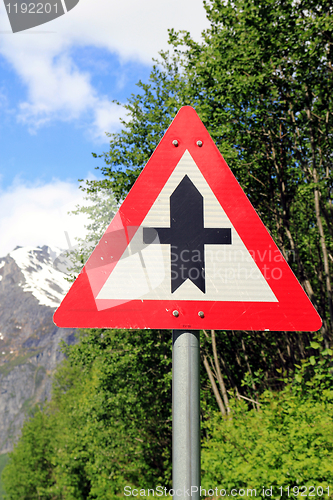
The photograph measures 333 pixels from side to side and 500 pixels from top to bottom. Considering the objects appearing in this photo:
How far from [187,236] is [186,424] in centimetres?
69

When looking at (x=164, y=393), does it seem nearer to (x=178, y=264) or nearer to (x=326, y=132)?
(x=326, y=132)

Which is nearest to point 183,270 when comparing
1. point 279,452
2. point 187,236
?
point 187,236

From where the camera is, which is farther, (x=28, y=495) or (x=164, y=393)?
(x=28, y=495)

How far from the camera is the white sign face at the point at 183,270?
1.51 metres

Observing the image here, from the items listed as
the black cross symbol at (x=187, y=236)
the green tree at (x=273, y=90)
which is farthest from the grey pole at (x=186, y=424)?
A: the green tree at (x=273, y=90)

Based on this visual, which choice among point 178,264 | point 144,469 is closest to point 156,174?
point 178,264

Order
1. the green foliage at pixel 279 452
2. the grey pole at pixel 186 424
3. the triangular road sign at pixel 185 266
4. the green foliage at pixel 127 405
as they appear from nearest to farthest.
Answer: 1. the grey pole at pixel 186 424
2. the triangular road sign at pixel 185 266
3. the green foliage at pixel 279 452
4. the green foliage at pixel 127 405

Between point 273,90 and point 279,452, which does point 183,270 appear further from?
point 273,90

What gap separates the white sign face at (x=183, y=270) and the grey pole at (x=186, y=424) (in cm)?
25

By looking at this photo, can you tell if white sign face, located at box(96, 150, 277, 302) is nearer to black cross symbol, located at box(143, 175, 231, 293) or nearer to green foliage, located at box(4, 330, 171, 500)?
black cross symbol, located at box(143, 175, 231, 293)

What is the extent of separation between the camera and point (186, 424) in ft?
4.19

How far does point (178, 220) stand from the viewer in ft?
5.13

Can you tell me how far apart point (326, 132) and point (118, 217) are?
8.53 meters

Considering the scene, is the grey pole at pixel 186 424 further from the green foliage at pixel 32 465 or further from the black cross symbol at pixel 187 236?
the green foliage at pixel 32 465
